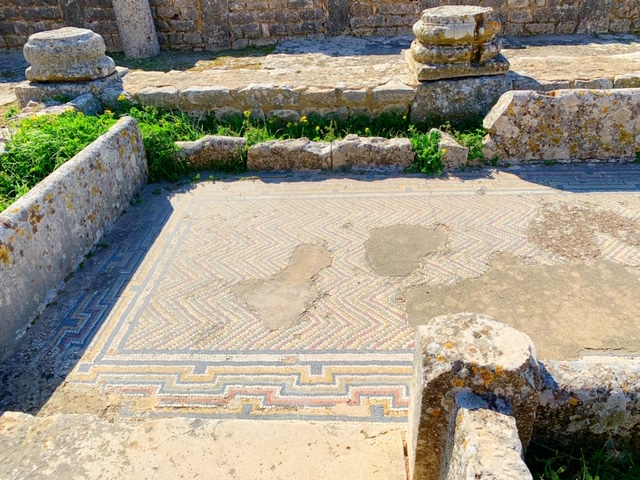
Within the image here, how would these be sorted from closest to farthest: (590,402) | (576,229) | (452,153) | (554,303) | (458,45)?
(590,402) < (554,303) < (576,229) < (452,153) < (458,45)

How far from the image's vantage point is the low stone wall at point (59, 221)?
11.1ft

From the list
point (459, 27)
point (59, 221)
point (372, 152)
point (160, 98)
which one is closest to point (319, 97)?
point (372, 152)

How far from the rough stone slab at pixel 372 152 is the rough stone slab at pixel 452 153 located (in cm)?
34

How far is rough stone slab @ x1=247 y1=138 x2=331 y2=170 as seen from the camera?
227 inches

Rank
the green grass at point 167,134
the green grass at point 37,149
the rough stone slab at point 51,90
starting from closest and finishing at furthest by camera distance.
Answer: the green grass at point 37,149 → the green grass at point 167,134 → the rough stone slab at point 51,90

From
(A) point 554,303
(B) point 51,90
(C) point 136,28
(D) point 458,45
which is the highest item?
(C) point 136,28

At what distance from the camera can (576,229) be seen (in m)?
4.48

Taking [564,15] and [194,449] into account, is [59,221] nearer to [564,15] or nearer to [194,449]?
[194,449]

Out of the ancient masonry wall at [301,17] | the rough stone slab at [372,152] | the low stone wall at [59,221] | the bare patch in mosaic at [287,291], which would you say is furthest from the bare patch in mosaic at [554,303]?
the ancient masonry wall at [301,17]

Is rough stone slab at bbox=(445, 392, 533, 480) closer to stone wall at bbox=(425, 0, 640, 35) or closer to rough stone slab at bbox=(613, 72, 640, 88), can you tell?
rough stone slab at bbox=(613, 72, 640, 88)

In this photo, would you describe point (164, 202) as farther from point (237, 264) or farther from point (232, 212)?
point (237, 264)

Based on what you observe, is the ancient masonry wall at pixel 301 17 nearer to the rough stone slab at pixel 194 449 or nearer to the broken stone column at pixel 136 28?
the broken stone column at pixel 136 28

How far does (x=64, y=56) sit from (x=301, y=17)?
4.85 m

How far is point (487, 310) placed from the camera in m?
3.59
